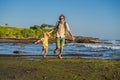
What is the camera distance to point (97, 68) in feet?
37.1

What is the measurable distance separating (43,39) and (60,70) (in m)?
6.68

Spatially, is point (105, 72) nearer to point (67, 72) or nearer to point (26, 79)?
point (67, 72)

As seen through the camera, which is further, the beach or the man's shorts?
the man's shorts

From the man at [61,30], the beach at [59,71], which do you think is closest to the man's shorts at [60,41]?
the man at [61,30]

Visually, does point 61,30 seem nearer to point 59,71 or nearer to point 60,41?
point 60,41

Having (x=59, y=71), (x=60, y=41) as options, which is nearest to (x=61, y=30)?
(x=60, y=41)

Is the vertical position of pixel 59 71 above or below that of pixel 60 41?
below

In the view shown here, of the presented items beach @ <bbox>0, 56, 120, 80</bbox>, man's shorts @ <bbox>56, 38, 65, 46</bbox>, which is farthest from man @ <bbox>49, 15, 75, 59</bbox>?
beach @ <bbox>0, 56, 120, 80</bbox>

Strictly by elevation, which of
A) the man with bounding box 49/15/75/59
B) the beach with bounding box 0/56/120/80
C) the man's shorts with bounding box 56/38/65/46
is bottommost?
the beach with bounding box 0/56/120/80

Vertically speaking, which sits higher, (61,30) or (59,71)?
(61,30)

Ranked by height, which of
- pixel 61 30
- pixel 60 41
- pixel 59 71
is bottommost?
pixel 59 71

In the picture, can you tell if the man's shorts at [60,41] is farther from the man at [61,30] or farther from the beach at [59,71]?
the beach at [59,71]

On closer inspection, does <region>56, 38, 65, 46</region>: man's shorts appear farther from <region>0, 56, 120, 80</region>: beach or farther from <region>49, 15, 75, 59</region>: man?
<region>0, 56, 120, 80</region>: beach

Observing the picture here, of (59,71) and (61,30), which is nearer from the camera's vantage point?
(59,71)
